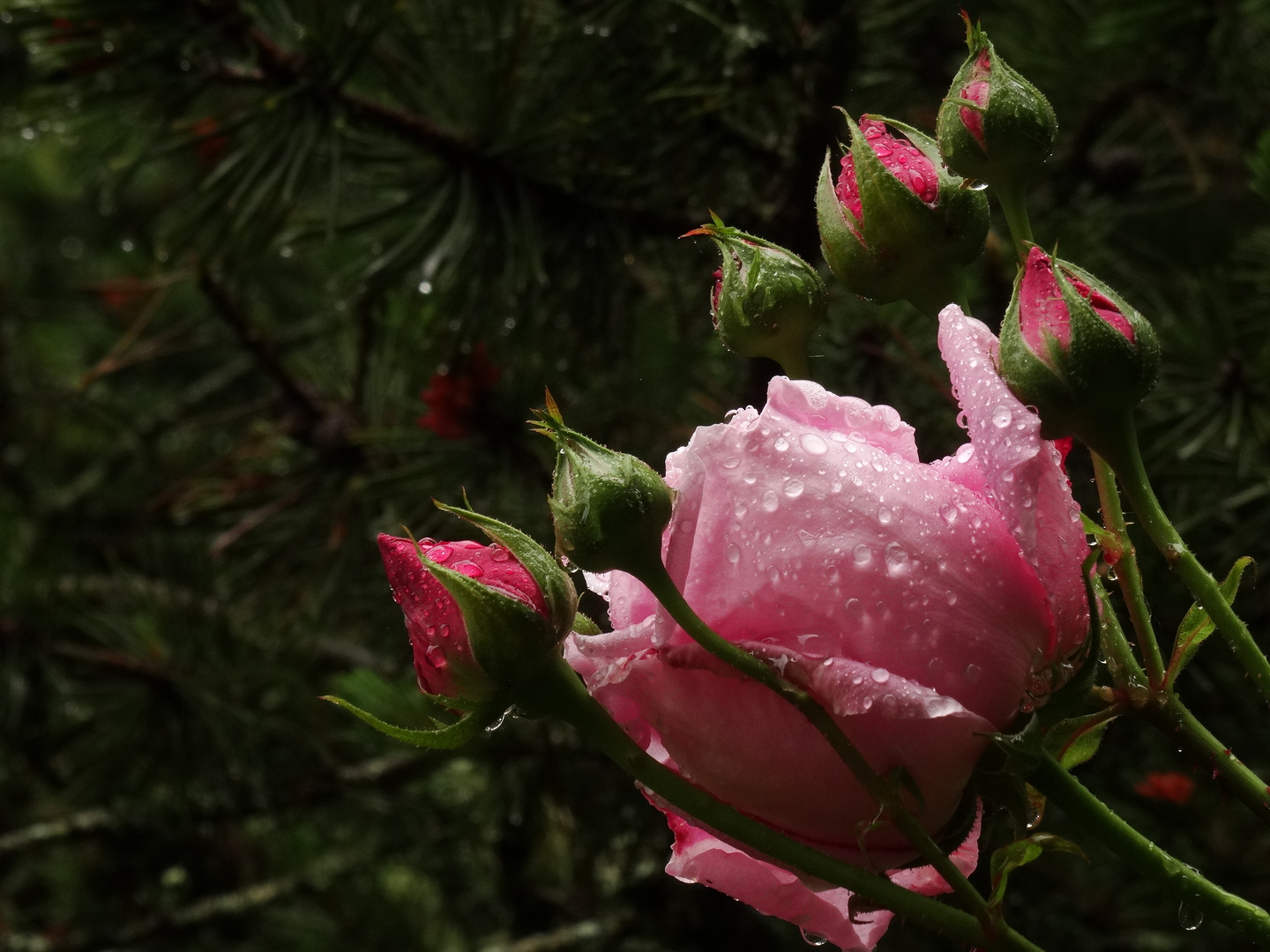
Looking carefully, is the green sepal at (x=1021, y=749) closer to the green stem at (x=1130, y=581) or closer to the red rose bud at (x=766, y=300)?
the green stem at (x=1130, y=581)

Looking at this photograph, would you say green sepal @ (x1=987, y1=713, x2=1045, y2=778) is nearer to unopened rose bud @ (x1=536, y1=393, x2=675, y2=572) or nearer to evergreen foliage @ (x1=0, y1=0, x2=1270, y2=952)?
unopened rose bud @ (x1=536, y1=393, x2=675, y2=572)

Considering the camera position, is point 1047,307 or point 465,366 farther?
point 465,366

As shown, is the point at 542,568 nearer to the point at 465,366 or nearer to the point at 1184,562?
the point at 1184,562

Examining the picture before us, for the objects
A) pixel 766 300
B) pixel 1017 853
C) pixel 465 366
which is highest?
pixel 766 300

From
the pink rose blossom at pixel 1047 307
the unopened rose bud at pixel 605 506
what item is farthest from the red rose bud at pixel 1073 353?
the unopened rose bud at pixel 605 506

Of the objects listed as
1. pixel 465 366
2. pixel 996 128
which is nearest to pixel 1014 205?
pixel 996 128

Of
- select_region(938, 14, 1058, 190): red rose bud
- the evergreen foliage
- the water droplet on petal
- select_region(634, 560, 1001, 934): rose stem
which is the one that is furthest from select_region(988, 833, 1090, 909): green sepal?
the evergreen foliage

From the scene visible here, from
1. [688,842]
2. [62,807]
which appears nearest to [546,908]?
[62,807]
